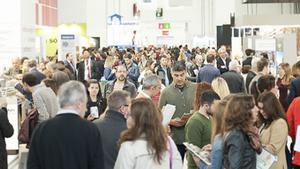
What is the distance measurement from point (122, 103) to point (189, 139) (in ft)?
2.89

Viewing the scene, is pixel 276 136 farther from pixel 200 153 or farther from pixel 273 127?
pixel 200 153

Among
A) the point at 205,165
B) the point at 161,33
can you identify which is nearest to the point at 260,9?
the point at 161,33

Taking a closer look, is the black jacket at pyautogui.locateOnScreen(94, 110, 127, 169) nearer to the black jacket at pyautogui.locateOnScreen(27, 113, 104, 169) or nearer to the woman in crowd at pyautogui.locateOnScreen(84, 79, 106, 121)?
the black jacket at pyautogui.locateOnScreen(27, 113, 104, 169)

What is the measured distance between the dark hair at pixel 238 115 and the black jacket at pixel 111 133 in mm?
746

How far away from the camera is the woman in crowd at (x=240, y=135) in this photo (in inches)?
183

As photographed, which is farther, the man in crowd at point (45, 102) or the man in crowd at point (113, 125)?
the man in crowd at point (45, 102)

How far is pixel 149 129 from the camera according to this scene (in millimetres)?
4309

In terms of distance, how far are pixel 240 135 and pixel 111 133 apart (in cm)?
92

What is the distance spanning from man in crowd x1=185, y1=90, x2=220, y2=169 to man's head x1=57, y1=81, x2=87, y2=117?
1.41 metres

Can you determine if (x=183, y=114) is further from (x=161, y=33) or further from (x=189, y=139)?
(x=161, y=33)

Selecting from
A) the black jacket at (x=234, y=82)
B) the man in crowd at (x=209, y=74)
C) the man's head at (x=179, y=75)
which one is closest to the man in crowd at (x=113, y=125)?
the man's head at (x=179, y=75)

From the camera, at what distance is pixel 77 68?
16.5 metres

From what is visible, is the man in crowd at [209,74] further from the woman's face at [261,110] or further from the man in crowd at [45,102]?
the woman's face at [261,110]

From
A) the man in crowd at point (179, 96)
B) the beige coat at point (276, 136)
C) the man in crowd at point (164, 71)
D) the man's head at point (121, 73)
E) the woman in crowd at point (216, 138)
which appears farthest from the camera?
the man in crowd at point (164, 71)
